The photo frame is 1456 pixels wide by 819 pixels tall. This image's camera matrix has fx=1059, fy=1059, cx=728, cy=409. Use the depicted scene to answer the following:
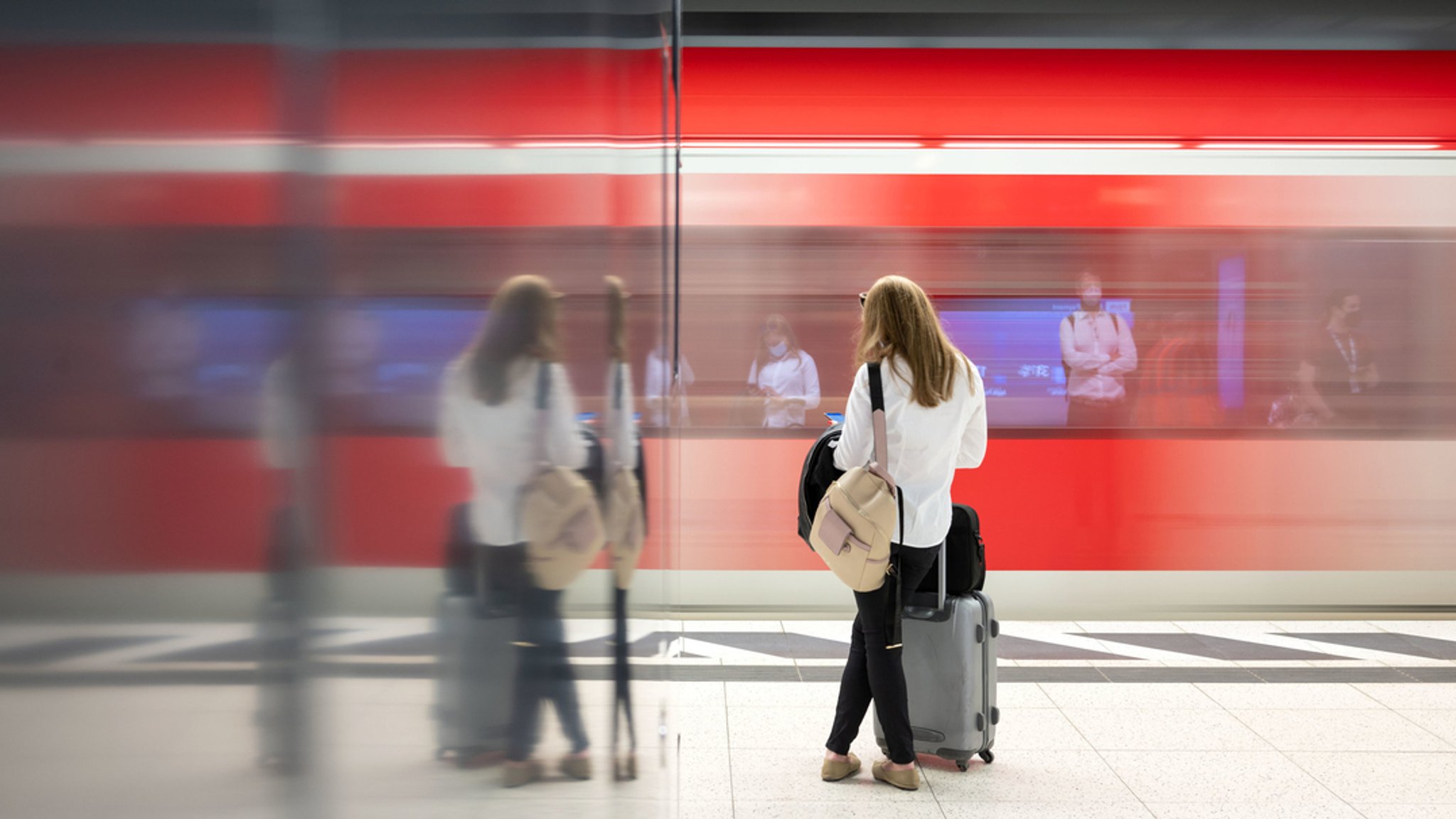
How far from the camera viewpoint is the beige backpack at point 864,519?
10.6ft

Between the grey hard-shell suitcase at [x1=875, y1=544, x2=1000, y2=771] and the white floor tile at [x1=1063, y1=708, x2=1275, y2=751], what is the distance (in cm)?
66

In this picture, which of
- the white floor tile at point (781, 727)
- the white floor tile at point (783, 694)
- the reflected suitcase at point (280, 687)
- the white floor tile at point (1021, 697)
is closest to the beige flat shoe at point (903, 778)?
the white floor tile at point (781, 727)

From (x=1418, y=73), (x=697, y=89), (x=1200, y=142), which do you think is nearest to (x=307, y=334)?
(x=697, y=89)

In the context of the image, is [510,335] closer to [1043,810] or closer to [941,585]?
[941,585]

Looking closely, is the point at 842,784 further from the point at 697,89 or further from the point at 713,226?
the point at 697,89

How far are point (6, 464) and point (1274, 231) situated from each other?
643cm

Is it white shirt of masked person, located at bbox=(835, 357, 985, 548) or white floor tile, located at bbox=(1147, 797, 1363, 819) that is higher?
white shirt of masked person, located at bbox=(835, 357, 985, 548)

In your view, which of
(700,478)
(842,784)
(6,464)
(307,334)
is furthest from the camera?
(700,478)

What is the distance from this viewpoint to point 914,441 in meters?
3.33

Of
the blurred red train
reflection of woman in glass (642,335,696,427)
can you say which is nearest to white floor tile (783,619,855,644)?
the blurred red train

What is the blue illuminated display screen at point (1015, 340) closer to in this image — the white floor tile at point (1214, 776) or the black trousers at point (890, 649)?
the white floor tile at point (1214, 776)

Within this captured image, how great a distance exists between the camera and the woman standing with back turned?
3.33m

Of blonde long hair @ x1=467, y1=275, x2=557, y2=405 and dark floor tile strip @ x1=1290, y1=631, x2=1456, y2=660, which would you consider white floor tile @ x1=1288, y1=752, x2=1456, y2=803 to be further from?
blonde long hair @ x1=467, y1=275, x2=557, y2=405

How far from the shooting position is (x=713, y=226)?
18.7 feet
